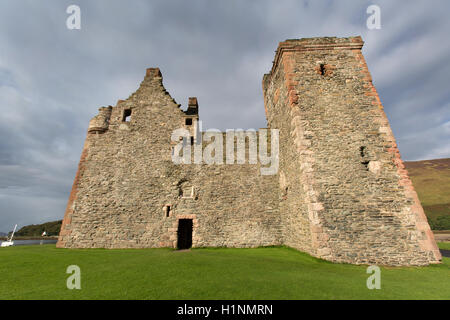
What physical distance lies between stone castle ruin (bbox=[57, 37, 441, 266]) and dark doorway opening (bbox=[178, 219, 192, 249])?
7cm

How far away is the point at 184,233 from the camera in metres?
12.4

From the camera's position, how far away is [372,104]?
30.5ft

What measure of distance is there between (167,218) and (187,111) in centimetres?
758

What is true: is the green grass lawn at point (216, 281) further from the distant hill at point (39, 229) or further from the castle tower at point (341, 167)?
the distant hill at point (39, 229)

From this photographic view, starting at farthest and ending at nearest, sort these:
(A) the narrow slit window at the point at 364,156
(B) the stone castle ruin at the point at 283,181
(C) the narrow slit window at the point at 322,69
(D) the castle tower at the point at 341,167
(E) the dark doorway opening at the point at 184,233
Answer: (E) the dark doorway opening at the point at 184,233 → (C) the narrow slit window at the point at 322,69 → (A) the narrow slit window at the point at 364,156 → (B) the stone castle ruin at the point at 283,181 → (D) the castle tower at the point at 341,167

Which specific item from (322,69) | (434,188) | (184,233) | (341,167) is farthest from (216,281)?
(434,188)

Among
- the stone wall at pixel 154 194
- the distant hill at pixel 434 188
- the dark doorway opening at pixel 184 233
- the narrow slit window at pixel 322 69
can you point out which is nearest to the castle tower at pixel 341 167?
the narrow slit window at pixel 322 69

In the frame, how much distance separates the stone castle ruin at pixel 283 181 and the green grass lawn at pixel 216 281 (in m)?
1.53

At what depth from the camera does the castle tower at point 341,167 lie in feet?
24.0

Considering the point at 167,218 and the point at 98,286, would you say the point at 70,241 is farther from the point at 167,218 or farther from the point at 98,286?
the point at 98,286

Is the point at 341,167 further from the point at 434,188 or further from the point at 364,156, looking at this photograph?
the point at 434,188

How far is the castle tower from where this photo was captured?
731cm
